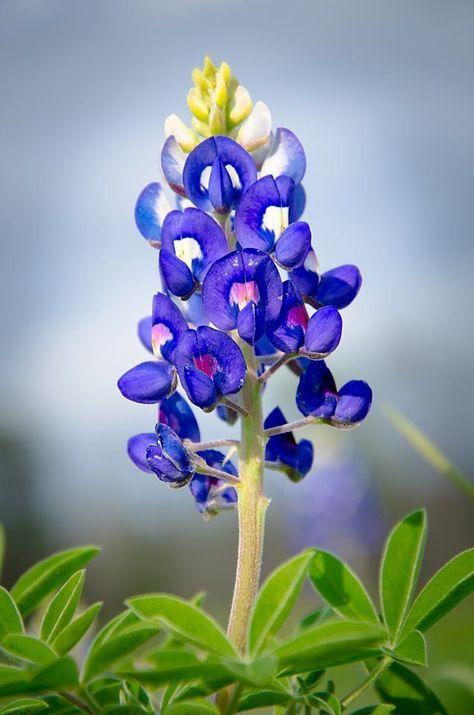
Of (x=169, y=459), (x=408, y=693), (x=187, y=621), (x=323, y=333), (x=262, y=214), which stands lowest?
(x=408, y=693)

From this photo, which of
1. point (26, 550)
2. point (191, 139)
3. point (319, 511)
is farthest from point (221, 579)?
point (191, 139)

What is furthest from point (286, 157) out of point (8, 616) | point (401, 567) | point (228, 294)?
point (8, 616)

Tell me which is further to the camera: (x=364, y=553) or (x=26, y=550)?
(x=26, y=550)

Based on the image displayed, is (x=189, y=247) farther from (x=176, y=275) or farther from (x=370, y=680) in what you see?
(x=370, y=680)

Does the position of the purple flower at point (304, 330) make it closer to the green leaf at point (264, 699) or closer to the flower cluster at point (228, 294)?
the flower cluster at point (228, 294)

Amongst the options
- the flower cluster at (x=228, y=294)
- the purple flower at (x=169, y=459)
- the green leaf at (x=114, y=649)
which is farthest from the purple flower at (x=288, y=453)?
the green leaf at (x=114, y=649)

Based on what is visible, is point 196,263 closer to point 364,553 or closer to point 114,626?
point 114,626
